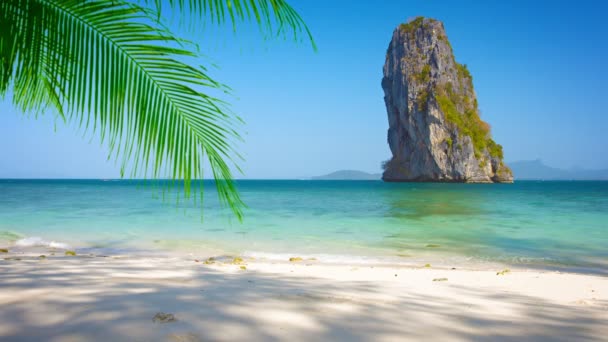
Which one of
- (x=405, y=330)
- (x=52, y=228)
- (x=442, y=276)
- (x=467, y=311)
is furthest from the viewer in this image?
(x=52, y=228)

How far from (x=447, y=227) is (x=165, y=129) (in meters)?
→ 12.5

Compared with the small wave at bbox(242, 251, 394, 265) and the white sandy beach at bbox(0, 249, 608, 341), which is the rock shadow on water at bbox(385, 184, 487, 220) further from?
the white sandy beach at bbox(0, 249, 608, 341)

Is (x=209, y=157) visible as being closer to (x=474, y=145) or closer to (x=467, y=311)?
(x=467, y=311)

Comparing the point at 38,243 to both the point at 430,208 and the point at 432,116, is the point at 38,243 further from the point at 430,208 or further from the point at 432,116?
the point at 432,116

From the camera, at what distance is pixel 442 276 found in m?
5.00

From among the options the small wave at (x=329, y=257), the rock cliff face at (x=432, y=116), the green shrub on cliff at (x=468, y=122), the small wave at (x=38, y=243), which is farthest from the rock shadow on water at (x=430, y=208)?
the green shrub on cliff at (x=468, y=122)

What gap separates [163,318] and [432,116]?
249 feet

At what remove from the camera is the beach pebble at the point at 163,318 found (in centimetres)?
Answer: 201

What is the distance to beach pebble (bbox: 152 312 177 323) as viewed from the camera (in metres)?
2.01

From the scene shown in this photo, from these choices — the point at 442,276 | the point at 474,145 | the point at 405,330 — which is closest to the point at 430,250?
the point at 442,276

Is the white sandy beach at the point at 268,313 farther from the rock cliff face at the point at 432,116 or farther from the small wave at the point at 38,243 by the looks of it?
the rock cliff face at the point at 432,116

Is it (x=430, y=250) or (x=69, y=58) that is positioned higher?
(x=69, y=58)

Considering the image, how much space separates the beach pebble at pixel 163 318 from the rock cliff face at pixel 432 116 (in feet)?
247

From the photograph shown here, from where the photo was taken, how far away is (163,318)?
2039 millimetres
